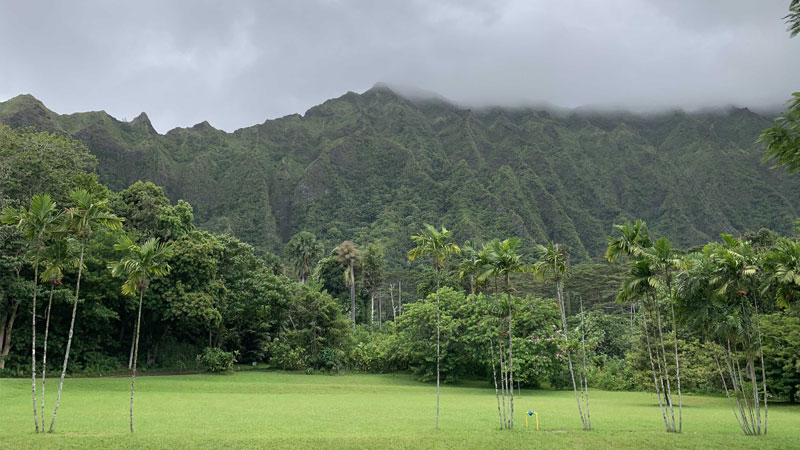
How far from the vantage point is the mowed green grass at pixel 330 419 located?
15.7 metres

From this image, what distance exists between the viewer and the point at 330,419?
2144 cm

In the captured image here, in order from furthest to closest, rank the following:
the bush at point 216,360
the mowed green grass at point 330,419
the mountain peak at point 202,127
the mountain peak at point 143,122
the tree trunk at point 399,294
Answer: the mountain peak at point 202,127
the mountain peak at point 143,122
the tree trunk at point 399,294
the bush at point 216,360
the mowed green grass at point 330,419

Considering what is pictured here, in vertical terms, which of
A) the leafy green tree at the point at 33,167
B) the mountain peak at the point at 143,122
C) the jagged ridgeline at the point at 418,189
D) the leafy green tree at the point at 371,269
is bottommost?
the leafy green tree at the point at 371,269

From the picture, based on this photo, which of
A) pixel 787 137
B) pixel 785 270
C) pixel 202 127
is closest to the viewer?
pixel 787 137

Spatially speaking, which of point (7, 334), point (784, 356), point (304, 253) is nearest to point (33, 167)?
point (7, 334)

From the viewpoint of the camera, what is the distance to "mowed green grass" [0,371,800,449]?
51.5 ft

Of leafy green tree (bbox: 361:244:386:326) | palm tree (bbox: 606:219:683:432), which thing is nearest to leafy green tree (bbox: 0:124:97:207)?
palm tree (bbox: 606:219:683:432)

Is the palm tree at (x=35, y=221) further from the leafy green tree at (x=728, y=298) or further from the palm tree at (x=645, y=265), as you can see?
the leafy green tree at (x=728, y=298)

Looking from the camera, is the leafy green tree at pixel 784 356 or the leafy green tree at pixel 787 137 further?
the leafy green tree at pixel 784 356

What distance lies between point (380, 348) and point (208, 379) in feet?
56.2

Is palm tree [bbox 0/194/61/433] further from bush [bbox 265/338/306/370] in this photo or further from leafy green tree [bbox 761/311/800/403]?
leafy green tree [bbox 761/311/800/403]

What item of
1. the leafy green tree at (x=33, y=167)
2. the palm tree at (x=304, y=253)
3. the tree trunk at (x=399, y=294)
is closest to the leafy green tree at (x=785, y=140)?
the leafy green tree at (x=33, y=167)

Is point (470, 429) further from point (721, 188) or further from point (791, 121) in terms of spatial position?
point (721, 188)

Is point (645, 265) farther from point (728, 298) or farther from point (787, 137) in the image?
point (787, 137)
